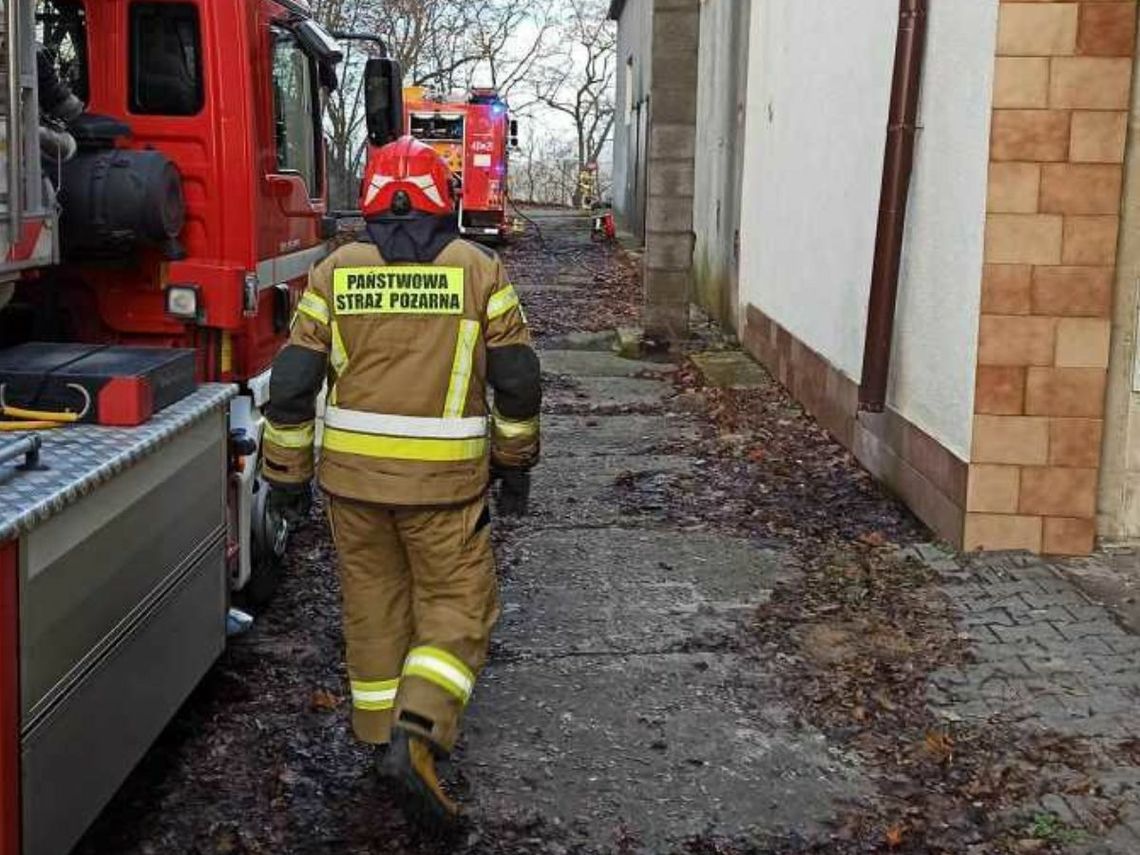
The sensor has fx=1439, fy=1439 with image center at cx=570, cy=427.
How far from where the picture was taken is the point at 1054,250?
21.0 feet

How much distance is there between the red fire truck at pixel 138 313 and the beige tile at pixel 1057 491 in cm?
333

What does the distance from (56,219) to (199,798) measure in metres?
1.85

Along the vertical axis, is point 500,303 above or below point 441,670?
above

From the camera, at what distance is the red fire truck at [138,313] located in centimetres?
325

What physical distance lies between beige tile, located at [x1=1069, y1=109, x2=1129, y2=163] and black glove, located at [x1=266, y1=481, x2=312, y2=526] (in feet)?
12.6

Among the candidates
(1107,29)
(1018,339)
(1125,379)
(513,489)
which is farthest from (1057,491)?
(513,489)

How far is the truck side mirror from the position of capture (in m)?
6.45

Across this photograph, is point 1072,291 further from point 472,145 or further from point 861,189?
point 472,145

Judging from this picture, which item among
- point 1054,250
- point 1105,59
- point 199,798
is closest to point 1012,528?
point 1054,250

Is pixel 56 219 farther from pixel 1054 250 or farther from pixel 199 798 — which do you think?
pixel 1054 250

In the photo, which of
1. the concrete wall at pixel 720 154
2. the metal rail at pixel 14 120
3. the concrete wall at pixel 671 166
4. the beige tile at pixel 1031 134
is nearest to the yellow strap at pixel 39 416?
the metal rail at pixel 14 120

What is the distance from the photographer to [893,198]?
7.64 metres

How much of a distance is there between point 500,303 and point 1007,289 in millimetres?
3137

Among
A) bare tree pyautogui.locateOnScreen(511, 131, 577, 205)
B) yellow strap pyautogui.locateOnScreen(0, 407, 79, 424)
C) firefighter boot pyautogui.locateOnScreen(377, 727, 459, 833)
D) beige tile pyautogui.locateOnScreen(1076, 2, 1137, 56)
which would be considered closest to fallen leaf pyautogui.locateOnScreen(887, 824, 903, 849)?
firefighter boot pyautogui.locateOnScreen(377, 727, 459, 833)
